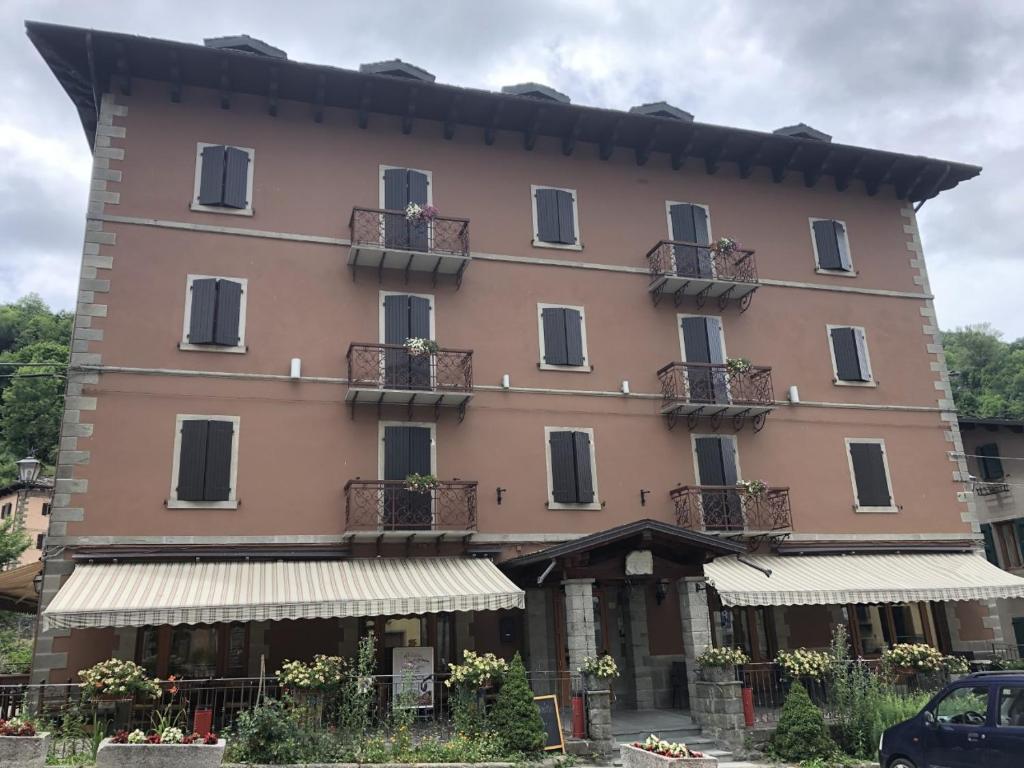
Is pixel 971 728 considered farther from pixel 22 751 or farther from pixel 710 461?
pixel 22 751

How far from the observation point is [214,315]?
17281 mm

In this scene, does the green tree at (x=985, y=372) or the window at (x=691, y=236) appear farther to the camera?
the green tree at (x=985, y=372)

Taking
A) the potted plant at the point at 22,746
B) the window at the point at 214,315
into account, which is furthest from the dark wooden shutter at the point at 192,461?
the potted plant at the point at 22,746

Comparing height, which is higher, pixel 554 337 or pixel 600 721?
pixel 554 337

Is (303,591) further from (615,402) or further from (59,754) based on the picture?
(615,402)

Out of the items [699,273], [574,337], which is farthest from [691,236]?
[574,337]

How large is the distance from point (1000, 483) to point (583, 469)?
16604mm

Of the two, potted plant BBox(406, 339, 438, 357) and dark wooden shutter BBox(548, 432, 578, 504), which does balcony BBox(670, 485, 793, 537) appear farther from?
potted plant BBox(406, 339, 438, 357)

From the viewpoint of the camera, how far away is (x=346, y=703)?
12469 millimetres

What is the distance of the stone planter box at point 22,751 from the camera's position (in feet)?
34.4

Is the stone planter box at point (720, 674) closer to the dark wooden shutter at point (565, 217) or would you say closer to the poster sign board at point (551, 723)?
the poster sign board at point (551, 723)

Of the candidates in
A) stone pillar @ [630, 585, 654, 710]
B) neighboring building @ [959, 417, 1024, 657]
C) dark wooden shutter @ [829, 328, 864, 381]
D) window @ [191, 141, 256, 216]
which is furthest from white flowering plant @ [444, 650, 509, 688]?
neighboring building @ [959, 417, 1024, 657]

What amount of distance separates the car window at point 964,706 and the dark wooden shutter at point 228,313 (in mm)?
14012

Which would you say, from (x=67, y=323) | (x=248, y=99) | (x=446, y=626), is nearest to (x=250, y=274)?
(x=248, y=99)
